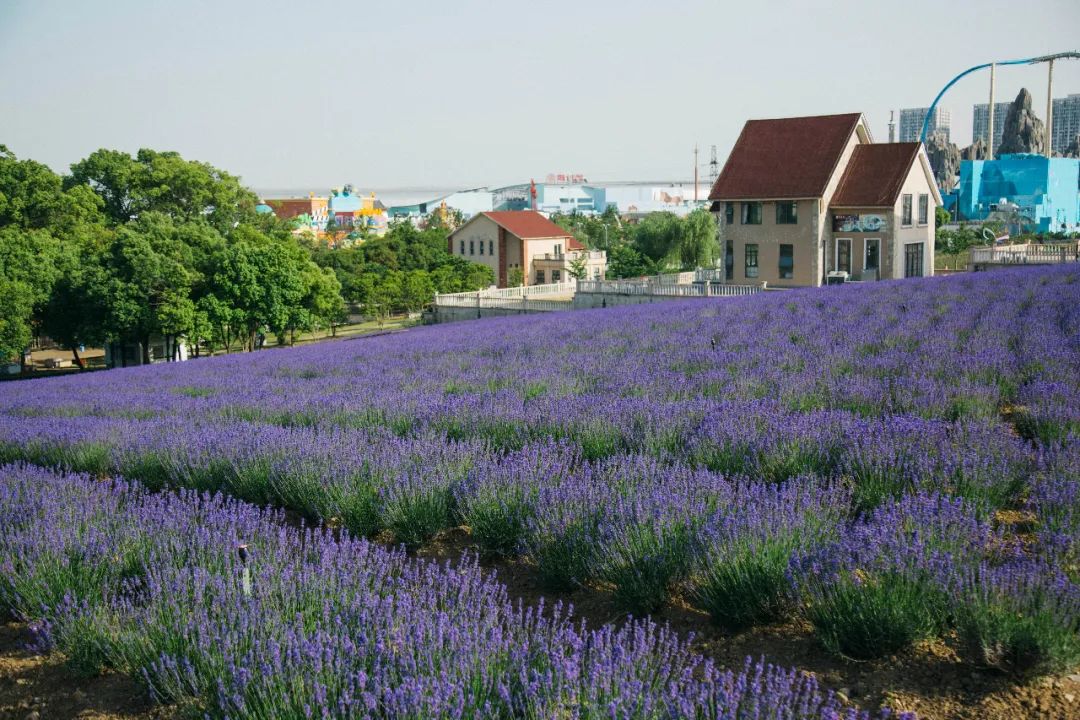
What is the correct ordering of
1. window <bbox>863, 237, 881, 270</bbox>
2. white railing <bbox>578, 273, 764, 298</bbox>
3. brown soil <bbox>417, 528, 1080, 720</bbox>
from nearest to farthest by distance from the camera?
brown soil <bbox>417, 528, 1080, 720</bbox> → white railing <bbox>578, 273, 764, 298</bbox> → window <bbox>863, 237, 881, 270</bbox>

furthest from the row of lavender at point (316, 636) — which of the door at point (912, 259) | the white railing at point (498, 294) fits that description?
the white railing at point (498, 294)

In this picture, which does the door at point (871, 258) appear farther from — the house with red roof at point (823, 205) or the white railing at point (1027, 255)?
the white railing at point (1027, 255)

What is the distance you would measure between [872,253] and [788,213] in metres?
3.86

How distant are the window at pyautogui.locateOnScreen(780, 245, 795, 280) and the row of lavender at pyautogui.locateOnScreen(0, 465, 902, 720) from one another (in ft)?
113

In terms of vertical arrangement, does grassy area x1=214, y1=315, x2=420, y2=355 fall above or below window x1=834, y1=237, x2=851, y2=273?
below

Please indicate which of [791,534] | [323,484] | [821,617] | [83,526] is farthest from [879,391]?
[83,526]

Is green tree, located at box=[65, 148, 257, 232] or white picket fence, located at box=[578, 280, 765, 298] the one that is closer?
white picket fence, located at box=[578, 280, 765, 298]

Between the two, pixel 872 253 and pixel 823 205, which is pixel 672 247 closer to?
pixel 872 253

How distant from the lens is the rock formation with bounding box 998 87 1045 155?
17038 cm

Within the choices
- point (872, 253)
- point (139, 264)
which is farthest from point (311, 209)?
point (872, 253)

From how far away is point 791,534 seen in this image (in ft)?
12.9

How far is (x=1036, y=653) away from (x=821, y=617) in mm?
738

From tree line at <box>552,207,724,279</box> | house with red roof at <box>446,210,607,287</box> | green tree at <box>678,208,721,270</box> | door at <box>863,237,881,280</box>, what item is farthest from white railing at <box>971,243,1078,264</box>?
house with red roof at <box>446,210,607,287</box>

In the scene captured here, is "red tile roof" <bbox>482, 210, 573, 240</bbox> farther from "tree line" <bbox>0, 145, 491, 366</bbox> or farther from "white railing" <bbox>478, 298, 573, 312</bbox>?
"white railing" <bbox>478, 298, 573, 312</bbox>
